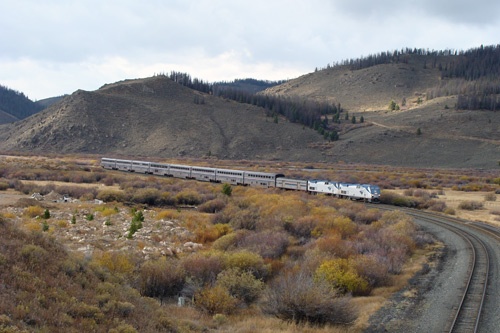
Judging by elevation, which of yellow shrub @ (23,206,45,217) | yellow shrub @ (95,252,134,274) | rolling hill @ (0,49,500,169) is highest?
rolling hill @ (0,49,500,169)

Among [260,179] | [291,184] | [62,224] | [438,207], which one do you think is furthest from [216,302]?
[260,179]

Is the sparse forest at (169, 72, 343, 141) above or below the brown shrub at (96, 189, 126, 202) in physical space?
above

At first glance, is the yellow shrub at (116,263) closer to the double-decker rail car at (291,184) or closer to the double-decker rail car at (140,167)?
the double-decker rail car at (291,184)

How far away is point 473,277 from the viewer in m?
18.4

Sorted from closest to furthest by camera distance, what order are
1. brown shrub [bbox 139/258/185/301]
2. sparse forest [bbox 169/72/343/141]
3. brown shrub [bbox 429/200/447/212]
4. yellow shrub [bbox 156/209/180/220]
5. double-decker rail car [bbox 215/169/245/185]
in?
brown shrub [bbox 139/258/185/301] → yellow shrub [bbox 156/209/180/220] → brown shrub [bbox 429/200/447/212] → double-decker rail car [bbox 215/169/245/185] → sparse forest [bbox 169/72/343/141]

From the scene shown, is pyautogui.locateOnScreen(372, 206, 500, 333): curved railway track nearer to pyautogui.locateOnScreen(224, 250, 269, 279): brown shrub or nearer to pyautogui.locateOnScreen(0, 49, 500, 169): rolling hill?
pyautogui.locateOnScreen(224, 250, 269, 279): brown shrub

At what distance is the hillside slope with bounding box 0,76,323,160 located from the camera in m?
128

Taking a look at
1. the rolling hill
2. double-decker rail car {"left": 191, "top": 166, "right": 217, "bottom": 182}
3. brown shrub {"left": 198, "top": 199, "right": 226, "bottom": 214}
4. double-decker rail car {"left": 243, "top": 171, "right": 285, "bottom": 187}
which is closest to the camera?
brown shrub {"left": 198, "top": 199, "right": 226, "bottom": 214}

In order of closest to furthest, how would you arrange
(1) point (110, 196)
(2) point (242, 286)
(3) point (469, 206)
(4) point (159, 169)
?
1. (2) point (242, 286)
2. (1) point (110, 196)
3. (3) point (469, 206)
4. (4) point (159, 169)

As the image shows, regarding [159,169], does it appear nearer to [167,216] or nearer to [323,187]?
[323,187]

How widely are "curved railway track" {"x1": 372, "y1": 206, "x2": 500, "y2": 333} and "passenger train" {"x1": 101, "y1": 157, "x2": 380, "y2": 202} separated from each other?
441 inches

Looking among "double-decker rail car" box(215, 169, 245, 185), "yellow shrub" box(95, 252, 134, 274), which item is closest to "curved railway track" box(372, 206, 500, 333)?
"yellow shrub" box(95, 252, 134, 274)

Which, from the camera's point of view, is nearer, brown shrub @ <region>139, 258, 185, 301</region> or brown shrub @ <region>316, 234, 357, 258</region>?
brown shrub @ <region>139, 258, 185, 301</region>

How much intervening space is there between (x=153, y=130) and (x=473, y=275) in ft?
421
